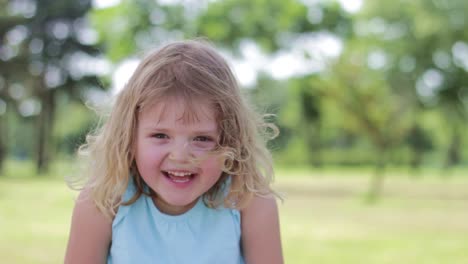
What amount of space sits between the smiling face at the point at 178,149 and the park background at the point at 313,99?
36cm

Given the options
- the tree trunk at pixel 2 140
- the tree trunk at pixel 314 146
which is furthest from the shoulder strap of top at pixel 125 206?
the tree trunk at pixel 314 146

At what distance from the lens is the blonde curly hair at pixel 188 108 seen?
6.35ft

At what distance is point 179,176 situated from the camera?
1926 millimetres

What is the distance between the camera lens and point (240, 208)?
208cm

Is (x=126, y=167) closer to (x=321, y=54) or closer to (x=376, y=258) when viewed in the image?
(x=376, y=258)

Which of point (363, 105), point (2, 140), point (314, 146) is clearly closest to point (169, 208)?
point (363, 105)

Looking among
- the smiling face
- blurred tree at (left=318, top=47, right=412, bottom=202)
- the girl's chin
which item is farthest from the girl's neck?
blurred tree at (left=318, top=47, right=412, bottom=202)

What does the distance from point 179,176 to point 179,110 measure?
21cm

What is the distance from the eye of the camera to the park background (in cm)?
824

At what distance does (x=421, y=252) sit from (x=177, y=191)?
20.9 ft

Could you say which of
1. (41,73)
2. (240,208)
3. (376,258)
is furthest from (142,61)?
(41,73)

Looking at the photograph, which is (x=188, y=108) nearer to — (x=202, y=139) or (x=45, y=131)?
(x=202, y=139)

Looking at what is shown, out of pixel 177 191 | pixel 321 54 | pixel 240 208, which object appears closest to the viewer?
pixel 177 191

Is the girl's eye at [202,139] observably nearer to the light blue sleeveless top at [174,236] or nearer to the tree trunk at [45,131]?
the light blue sleeveless top at [174,236]
